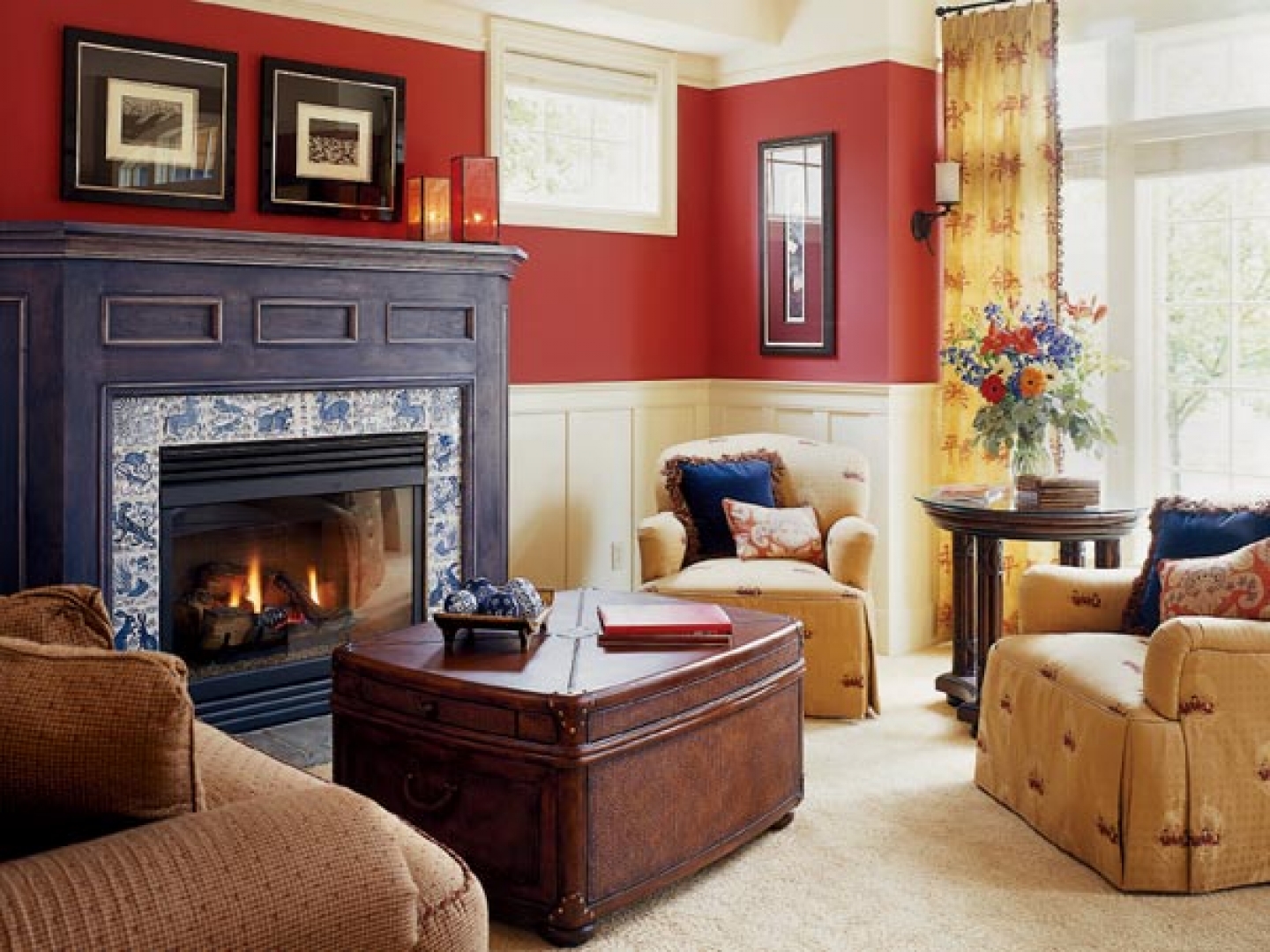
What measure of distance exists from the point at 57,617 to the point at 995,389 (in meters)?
3.17

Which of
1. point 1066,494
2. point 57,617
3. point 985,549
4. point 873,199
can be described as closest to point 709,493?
point 985,549

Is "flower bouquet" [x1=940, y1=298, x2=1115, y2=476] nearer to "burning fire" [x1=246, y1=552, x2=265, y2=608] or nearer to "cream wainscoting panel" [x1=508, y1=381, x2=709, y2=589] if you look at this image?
"cream wainscoting panel" [x1=508, y1=381, x2=709, y2=589]

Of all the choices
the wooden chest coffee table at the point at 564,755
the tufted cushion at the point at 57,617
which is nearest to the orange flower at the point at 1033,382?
the wooden chest coffee table at the point at 564,755

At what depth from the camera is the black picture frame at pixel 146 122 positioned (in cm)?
412

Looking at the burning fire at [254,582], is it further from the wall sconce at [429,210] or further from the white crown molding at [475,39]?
the white crown molding at [475,39]

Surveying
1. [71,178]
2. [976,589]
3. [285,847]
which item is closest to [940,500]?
[976,589]

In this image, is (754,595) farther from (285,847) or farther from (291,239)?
(285,847)

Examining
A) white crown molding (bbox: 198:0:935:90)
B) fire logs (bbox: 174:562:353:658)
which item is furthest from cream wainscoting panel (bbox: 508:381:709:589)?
white crown molding (bbox: 198:0:935:90)

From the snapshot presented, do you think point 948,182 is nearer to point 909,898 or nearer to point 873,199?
point 873,199

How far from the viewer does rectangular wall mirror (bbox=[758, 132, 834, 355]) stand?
5.70 metres

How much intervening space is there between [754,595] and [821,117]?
218 centimetres

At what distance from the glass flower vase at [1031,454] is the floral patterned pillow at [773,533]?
82 cm

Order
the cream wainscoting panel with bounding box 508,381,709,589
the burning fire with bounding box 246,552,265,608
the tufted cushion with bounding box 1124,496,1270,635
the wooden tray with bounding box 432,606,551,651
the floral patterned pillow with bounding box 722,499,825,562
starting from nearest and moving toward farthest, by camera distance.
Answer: the wooden tray with bounding box 432,606,551,651, the tufted cushion with bounding box 1124,496,1270,635, the burning fire with bounding box 246,552,265,608, the floral patterned pillow with bounding box 722,499,825,562, the cream wainscoting panel with bounding box 508,381,709,589

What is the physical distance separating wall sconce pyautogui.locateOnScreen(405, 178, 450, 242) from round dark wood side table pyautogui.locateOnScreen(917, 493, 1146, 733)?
186 cm
